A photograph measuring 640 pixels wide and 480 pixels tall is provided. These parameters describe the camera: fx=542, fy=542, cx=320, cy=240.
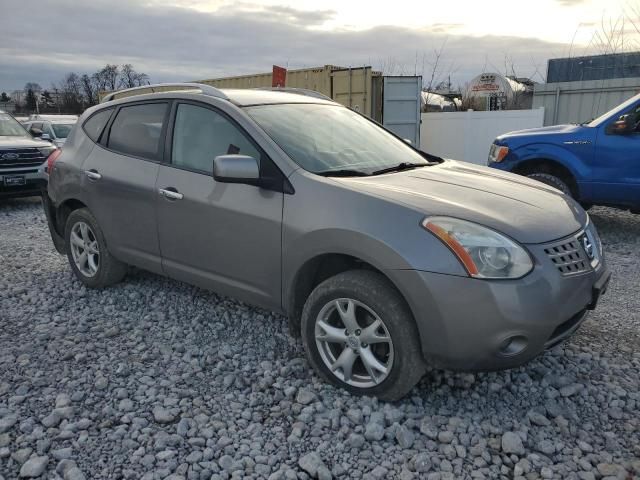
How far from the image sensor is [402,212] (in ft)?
9.08

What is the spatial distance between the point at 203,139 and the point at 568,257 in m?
2.44

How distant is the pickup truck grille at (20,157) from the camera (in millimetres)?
9055

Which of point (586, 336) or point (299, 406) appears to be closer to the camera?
point (299, 406)

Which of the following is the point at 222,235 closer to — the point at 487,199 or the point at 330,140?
the point at 330,140

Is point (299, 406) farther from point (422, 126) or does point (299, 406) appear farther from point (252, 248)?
point (422, 126)

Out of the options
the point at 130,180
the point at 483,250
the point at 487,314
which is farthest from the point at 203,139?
the point at 487,314

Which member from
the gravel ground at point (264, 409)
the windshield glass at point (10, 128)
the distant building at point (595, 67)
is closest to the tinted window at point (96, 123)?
the gravel ground at point (264, 409)

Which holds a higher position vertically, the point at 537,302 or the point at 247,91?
the point at 247,91

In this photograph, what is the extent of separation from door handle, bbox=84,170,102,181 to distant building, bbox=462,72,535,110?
15730mm

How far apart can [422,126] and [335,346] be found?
12011 millimetres

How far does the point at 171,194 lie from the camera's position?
3742mm

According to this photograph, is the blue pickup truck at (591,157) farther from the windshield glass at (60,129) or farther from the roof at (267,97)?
the windshield glass at (60,129)

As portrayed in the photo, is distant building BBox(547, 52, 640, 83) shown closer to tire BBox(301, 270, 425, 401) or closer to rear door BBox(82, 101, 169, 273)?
rear door BBox(82, 101, 169, 273)

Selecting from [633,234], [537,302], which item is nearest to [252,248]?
[537,302]
